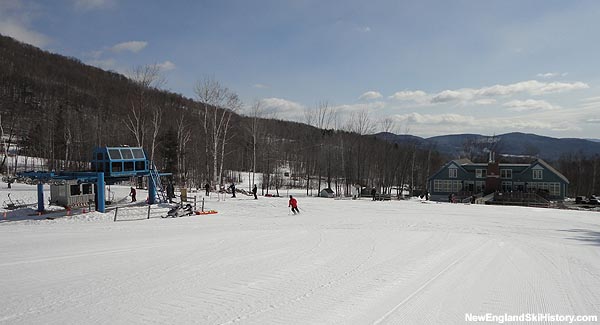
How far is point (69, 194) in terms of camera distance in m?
26.1

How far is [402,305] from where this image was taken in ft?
24.3

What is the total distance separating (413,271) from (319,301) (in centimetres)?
375

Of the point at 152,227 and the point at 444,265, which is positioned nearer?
the point at 444,265

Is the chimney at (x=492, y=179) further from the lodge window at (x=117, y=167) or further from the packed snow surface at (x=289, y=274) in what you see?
the lodge window at (x=117, y=167)

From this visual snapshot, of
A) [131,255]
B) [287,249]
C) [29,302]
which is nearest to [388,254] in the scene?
[287,249]

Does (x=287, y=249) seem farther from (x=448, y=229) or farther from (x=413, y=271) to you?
(x=448, y=229)

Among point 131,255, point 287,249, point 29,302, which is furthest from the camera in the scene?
point 287,249

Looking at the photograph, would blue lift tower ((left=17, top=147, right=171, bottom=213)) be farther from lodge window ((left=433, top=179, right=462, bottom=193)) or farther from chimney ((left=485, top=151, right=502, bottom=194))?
chimney ((left=485, top=151, right=502, bottom=194))

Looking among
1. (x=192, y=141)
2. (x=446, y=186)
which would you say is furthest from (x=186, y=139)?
(x=446, y=186)

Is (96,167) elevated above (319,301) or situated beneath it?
elevated above

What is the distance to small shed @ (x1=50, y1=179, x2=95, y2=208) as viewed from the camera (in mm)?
26109

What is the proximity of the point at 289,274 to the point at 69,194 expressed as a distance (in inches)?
898

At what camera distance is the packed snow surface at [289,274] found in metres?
7.04

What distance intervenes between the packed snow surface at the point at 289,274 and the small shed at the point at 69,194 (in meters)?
7.71
